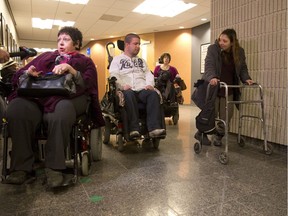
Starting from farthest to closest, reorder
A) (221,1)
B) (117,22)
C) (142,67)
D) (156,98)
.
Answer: (117,22) < (221,1) < (142,67) < (156,98)

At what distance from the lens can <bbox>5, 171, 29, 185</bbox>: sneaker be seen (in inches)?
53.0

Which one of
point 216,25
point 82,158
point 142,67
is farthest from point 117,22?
point 82,158

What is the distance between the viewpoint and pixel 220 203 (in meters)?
1.30

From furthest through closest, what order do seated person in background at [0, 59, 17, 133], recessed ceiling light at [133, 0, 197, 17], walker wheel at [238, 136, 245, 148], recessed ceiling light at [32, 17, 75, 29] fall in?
recessed ceiling light at [32, 17, 75, 29] → recessed ceiling light at [133, 0, 197, 17] → walker wheel at [238, 136, 245, 148] → seated person in background at [0, 59, 17, 133]

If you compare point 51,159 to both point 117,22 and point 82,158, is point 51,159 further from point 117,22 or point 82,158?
point 117,22

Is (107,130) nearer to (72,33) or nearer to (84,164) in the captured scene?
(84,164)

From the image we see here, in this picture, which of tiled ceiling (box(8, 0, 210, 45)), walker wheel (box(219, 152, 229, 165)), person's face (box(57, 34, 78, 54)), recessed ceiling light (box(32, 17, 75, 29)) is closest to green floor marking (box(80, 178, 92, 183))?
person's face (box(57, 34, 78, 54))

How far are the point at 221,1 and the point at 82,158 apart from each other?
252 centimetres

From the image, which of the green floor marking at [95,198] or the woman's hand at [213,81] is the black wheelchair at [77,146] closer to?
the green floor marking at [95,198]

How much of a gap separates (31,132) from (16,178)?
0.88 feet

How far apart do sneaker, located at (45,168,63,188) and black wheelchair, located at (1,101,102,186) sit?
39 mm

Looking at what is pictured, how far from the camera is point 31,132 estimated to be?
Answer: 143cm

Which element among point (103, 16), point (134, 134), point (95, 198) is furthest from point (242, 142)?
point (103, 16)

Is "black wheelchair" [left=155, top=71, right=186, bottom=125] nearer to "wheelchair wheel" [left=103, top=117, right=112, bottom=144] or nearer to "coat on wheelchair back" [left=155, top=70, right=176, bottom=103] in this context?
"coat on wheelchair back" [left=155, top=70, right=176, bottom=103]
